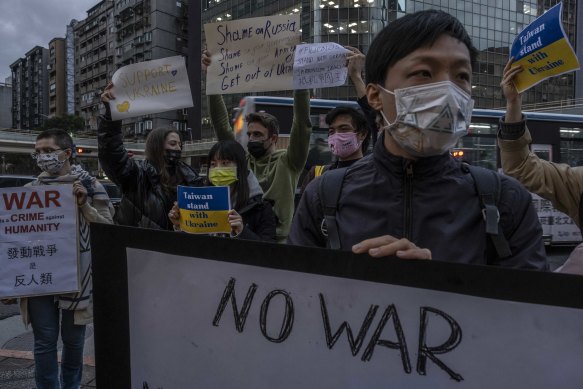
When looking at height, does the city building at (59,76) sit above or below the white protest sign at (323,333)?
above

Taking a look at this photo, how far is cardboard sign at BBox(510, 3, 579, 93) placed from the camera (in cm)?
209

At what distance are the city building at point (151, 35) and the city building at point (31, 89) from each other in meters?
44.4

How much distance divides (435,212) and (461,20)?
54250 millimetres

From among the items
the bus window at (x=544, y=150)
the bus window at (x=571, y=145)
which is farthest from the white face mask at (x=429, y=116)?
the bus window at (x=571, y=145)

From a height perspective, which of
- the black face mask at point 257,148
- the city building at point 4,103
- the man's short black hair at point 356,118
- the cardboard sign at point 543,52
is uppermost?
the city building at point 4,103

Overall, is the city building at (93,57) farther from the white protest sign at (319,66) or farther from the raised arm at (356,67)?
the raised arm at (356,67)

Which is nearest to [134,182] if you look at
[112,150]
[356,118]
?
[112,150]

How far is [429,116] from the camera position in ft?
4.37

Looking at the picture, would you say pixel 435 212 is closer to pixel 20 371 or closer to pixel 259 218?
pixel 259 218

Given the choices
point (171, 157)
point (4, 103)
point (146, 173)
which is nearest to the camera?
point (146, 173)

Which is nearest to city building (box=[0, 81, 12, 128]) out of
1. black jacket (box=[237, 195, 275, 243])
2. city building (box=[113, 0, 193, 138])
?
city building (box=[113, 0, 193, 138])

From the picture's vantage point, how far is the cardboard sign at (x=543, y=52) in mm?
2092

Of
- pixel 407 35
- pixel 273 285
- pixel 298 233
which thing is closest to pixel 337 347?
pixel 273 285

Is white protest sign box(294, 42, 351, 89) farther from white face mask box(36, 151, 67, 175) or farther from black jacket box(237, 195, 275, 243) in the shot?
white face mask box(36, 151, 67, 175)
